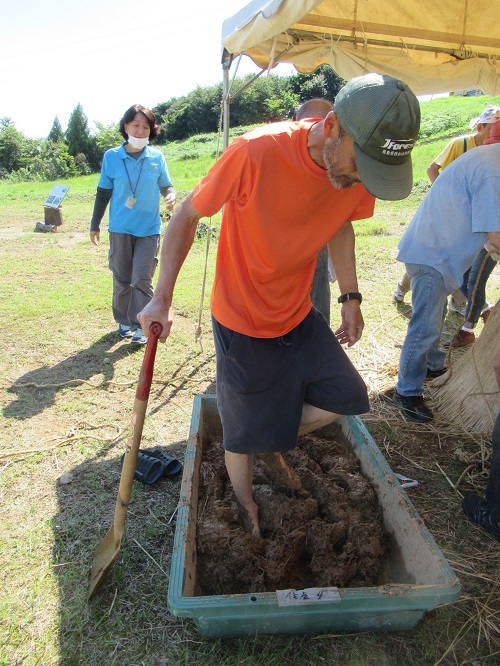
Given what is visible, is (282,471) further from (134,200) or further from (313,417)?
(134,200)

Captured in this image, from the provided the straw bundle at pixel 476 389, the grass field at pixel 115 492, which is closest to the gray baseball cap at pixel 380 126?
the grass field at pixel 115 492

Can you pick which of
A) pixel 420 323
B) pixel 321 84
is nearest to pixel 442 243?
pixel 420 323

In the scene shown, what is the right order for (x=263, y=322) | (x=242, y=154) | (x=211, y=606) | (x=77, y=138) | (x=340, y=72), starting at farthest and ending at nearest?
(x=77, y=138) < (x=340, y=72) < (x=263, y=322) < (x=242, y=154) < (x=211, y=606)

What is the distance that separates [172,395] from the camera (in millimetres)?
3852

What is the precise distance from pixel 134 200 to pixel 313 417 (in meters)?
2.82

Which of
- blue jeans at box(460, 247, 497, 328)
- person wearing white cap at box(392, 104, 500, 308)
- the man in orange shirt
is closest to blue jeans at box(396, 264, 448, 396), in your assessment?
the man in orange shirt

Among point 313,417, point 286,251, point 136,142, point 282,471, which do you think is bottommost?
point 282,471

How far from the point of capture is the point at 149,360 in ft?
6.05

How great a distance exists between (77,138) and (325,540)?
2416 inches

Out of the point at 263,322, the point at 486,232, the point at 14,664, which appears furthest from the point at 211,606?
the point at 486,232

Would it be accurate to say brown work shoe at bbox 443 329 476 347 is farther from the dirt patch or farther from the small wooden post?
the small wooden post

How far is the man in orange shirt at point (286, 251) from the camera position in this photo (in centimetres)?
168

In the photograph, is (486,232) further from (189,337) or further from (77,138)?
(77,138)

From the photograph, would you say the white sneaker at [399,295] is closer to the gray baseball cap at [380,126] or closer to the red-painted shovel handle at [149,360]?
the gray baseball cap at [380,126]
